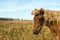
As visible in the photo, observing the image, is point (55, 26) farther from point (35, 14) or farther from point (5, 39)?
point (5, 39)

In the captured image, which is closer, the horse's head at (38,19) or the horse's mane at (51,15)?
the horse's mane at (51,15)

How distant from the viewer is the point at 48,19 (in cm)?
1123

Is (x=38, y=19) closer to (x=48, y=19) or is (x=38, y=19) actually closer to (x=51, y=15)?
(x=48, y=19)

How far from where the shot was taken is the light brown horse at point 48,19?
11163 mm

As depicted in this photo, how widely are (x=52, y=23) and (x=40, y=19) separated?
1.89 ft

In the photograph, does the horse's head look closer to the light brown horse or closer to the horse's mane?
the light brown horse

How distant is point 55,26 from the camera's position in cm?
1128

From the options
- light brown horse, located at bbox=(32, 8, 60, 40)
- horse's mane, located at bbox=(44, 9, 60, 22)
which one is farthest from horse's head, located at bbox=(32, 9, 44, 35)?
horse's mane, located at bbox=(44, 9, 60, 22)

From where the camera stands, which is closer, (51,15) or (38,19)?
(51,15)

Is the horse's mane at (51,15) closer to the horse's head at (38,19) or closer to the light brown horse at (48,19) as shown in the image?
the light brown horse at (48,19)

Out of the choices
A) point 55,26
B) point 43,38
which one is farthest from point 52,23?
point 43,38

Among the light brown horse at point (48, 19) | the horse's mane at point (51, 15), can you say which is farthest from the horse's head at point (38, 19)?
the horse's mane at point (51, 15)

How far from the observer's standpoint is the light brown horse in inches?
439

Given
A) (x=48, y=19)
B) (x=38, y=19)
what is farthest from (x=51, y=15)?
(x=38, y=19)
